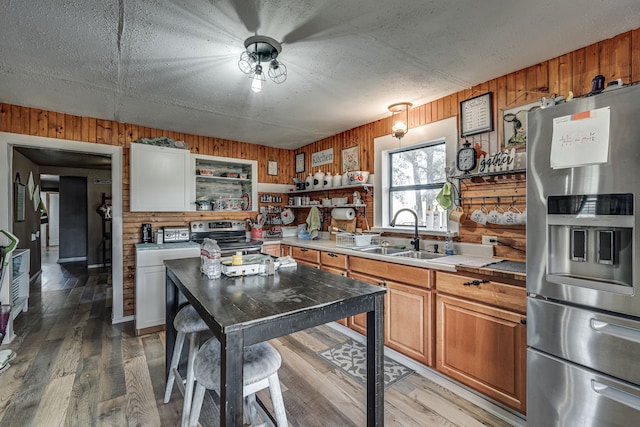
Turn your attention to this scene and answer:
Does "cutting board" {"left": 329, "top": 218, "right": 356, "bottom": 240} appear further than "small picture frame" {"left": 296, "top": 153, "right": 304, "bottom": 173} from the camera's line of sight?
No

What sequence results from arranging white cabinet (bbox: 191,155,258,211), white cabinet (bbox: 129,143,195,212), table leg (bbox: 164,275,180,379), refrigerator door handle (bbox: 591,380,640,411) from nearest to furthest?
refrigerator door handle (bbox: 591,380,640,411)
table leg (bbox: 164,275,180,379)
white cabinet (bbox: 129,143,195,212)
white cabinet (bbox: 191,155,258,211)

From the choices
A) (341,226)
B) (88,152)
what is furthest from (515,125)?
(88,152)

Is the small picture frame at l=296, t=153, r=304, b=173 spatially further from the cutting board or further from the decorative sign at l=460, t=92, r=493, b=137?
the decorative sign at l=460, t=92, r=493, b=137

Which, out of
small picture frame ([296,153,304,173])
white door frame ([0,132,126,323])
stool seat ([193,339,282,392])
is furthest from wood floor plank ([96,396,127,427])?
small picture frame ([296,153,304,173])

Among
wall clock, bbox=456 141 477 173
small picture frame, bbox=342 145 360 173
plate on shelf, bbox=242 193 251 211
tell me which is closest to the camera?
wall clock, bbox=456 141 477 173

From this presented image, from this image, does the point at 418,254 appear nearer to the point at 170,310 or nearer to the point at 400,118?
the point at 400,118

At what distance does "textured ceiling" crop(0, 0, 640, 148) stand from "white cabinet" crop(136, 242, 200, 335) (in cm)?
152

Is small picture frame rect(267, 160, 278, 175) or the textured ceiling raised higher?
the textured ceiling

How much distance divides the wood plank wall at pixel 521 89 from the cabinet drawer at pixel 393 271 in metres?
0.62

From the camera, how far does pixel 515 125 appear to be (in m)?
2.26

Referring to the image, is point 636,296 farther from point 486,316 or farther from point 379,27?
point 379,27

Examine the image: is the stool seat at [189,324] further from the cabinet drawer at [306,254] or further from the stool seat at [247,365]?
the cabinet drawer at [306,254]

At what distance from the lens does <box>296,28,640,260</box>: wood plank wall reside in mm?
1823

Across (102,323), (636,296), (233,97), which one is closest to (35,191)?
(102,323)
